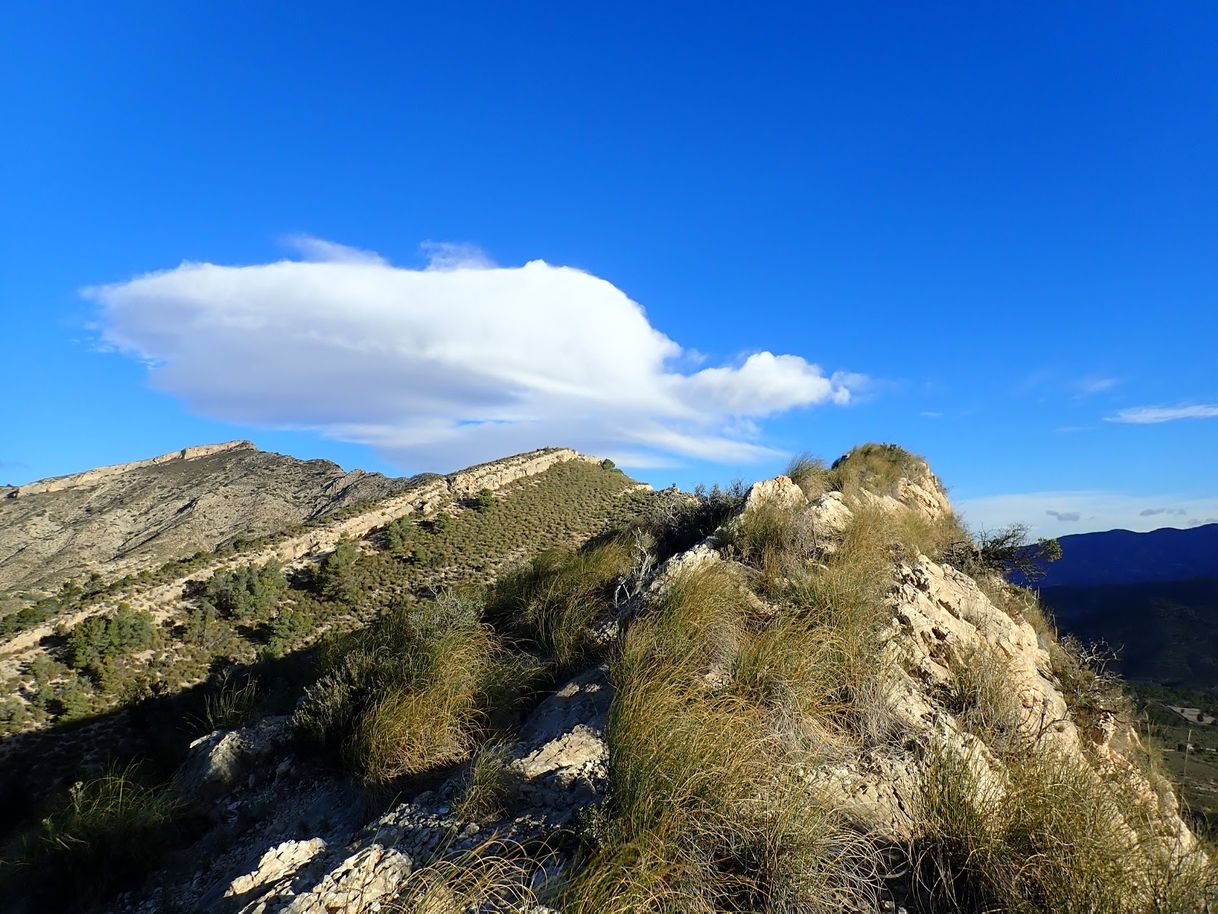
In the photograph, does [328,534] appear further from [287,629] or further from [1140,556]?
[1140,556]

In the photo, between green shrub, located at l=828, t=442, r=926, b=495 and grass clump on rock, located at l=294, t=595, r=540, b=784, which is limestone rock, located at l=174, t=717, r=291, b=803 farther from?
green shrub, located at l=828, t=442, r=926, b=495

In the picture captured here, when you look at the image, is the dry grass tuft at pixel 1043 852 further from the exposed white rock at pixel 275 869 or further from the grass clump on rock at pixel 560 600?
Answer: the exposed white rock at pixel 275 869

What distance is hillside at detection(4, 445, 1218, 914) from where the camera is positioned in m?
2.90

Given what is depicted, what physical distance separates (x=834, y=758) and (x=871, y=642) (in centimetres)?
158

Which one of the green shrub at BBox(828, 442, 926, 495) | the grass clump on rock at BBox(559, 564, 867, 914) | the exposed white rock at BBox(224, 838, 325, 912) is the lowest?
the exposed white rock at BBox(224, 838, 325, 912)

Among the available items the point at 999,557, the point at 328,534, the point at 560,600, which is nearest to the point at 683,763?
the point at 560,600

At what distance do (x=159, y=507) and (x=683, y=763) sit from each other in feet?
263

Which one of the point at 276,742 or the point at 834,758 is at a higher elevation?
the point at 834,758

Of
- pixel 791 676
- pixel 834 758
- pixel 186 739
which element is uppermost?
pixel 791 676

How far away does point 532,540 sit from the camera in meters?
44.8

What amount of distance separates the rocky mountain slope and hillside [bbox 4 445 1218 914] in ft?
160

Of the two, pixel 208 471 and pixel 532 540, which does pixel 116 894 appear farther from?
pixel 208 471

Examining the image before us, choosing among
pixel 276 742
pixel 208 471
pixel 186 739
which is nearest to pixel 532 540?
pixel 186 739

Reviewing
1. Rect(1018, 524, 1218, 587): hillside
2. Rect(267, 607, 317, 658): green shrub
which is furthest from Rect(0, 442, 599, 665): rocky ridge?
Rect(1018, 524, 1218, 587): hillside
